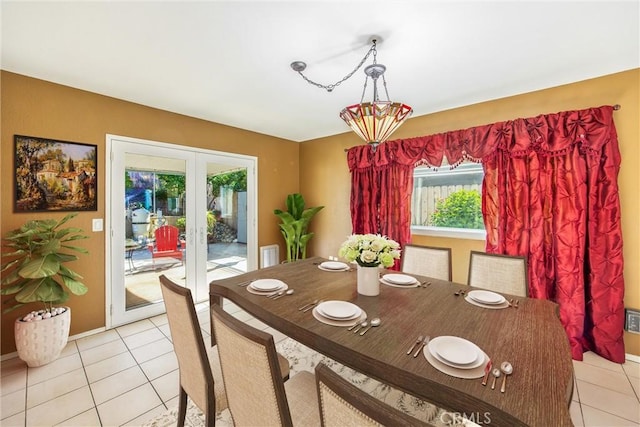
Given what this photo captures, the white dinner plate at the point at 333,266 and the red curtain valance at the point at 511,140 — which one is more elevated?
the red curtain valance at the point at 511,140

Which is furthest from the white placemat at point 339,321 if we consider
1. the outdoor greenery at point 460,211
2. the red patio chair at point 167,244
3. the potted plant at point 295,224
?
the potted plant at point 295,224

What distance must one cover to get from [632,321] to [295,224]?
370 centimetres

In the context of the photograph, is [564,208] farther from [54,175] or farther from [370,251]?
[54,175]

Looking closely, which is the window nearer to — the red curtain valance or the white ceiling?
the red curtain valance

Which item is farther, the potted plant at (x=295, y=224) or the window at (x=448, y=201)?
the potted plant at (x=295, y=224)

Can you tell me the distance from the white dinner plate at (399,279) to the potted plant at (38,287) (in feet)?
8.58

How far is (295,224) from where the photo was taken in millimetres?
4203

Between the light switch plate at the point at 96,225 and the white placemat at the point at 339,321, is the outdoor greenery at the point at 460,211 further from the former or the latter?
the light switch plate at the point at 96,225

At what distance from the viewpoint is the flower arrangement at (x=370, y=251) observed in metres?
1.65

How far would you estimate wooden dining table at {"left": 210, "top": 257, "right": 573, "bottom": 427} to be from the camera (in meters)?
0.85

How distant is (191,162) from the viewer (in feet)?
11.2

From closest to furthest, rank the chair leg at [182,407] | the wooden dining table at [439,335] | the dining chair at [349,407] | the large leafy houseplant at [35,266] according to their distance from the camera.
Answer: the dining chair at [349,407]
the wooden dining table at [439,335]
the chair leg at [182,407]
the large leafy houseplant at [35,266]

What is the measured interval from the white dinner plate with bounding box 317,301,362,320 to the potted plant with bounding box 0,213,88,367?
221cm

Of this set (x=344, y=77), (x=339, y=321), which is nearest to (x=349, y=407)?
(x=339, y=321)
